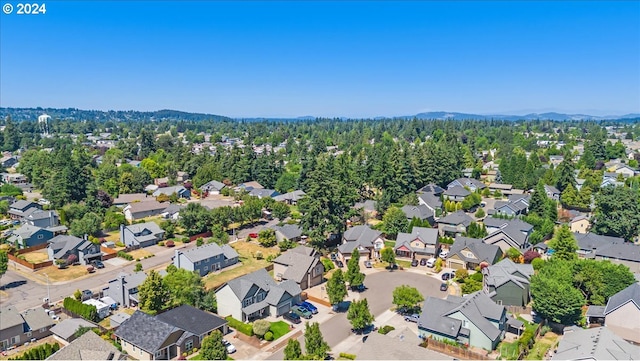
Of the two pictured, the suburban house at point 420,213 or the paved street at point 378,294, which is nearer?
the paved street at point 378,294

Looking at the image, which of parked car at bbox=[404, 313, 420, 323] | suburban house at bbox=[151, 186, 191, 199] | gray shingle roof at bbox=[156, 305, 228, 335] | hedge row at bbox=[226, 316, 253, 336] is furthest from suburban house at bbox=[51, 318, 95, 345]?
suburban house at bbox=[151, 186, 191, 199]

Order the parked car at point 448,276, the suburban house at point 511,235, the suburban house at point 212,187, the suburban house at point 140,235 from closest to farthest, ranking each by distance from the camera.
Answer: the parked car at point 448,276 < the suburban house at point 511,235 < the suburban house at point 140,235 < the suburban house at point 212,187

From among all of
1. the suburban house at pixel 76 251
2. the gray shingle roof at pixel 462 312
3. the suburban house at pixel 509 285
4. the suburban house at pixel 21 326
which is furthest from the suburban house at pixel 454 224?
the suburban house at pixel 21 326

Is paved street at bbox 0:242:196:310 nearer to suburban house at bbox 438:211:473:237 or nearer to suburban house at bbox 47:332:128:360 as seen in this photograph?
suburban house at bbox 47:332:128:360

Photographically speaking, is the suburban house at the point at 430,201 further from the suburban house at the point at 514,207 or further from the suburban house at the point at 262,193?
the suburban house at the point at 262,193

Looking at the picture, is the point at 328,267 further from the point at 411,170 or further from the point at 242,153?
the point at 242,153

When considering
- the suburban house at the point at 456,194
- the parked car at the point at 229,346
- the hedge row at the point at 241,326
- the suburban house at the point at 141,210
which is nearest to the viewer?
the parked car at the point at 229,346
